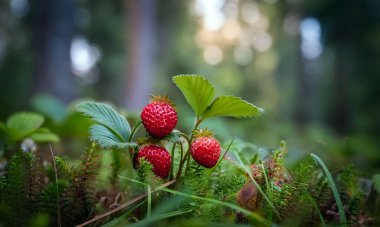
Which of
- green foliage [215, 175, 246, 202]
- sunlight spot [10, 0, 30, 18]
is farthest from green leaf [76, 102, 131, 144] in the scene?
sunlight spot [10, 0, 30, 18]

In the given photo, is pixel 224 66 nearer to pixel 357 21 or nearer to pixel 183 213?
pixel 357 21

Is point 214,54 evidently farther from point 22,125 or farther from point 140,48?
point 22,125

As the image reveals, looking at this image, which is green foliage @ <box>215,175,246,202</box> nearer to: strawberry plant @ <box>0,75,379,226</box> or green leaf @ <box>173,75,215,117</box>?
strawberry plant @ <box>0,75,379,226</box>

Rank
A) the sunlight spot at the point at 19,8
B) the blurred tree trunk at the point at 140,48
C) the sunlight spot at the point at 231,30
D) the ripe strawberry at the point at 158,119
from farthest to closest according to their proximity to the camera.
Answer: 1. the sunlight spot at the point at 231,30
2. the sunlight spot at the point at 19,8
3. the blurred tree trunk at the point at 140,48
4. the ripe strawberry at the point at 158,119

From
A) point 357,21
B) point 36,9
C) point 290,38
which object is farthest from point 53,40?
point 290,38

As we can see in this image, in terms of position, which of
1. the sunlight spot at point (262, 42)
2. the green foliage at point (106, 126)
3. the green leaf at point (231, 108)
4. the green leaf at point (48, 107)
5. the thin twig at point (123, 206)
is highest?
the sunlight spot at point (262, 42)

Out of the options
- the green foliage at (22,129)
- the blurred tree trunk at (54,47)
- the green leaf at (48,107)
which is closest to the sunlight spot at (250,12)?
the blurred tree trunk at (54,47)

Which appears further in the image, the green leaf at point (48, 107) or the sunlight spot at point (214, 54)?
the sunlight spot at point (214, 54)

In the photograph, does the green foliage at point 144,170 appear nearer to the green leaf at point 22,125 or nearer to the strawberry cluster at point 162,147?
the strawberry cluster at point 162,147
